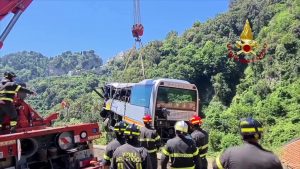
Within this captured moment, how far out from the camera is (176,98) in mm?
15102

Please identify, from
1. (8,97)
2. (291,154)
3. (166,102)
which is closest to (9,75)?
(8,97)

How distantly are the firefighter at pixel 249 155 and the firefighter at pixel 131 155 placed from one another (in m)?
1.34

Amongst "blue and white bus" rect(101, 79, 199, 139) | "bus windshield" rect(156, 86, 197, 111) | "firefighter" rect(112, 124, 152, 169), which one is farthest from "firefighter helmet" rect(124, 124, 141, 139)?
"bus windshield" rect(156, 86, 197, 111)

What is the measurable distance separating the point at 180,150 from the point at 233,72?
37.7 metres

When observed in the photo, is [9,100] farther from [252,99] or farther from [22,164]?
[252,99]

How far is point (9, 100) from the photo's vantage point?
7.28 meters

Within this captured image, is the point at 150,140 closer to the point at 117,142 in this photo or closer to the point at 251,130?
the point at 117,142

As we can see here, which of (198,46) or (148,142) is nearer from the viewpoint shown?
(148,142)

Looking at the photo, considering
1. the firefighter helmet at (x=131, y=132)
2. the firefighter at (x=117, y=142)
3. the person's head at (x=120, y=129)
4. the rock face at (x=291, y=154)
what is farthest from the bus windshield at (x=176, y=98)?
the firefighter helmet at (x=131, y=132)

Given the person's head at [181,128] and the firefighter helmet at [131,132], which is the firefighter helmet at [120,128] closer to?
the firefighter helmet at [131,132]

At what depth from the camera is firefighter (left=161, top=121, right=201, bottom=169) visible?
577 centimetres

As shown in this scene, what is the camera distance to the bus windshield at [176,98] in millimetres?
14828

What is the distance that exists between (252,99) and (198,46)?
781 inches

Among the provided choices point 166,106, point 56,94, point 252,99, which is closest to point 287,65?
point 252,99
